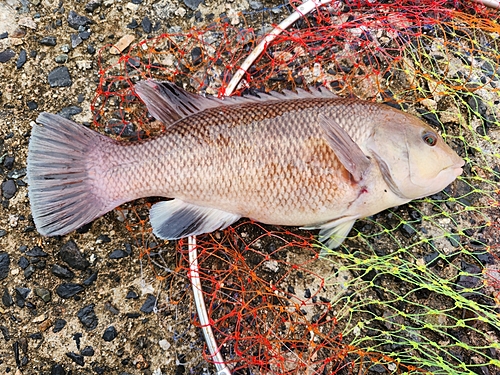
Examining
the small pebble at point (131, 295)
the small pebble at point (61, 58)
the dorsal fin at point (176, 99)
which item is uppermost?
the small pebble at point (61, 58)

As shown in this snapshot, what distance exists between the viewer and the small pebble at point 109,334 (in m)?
2.58

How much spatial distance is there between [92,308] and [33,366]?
471 mm

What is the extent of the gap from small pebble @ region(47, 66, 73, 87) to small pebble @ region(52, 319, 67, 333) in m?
1.55

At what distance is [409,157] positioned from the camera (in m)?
2.36

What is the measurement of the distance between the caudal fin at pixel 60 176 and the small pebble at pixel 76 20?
908 mm

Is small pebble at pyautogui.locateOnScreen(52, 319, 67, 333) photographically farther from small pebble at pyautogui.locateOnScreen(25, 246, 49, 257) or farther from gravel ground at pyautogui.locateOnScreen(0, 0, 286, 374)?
small pebble at pyautogui.locateOnScreen(25, 246, 49, 257)

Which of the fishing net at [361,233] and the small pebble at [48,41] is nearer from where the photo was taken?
the fishing net at [361,233]

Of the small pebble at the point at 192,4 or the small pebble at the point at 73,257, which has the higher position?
the small pebble at the point at 192,4

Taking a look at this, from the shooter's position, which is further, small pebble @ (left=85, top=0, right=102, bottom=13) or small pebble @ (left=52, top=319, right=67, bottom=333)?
small pebble @ (left=85, top=0, right=102, bottom=13)

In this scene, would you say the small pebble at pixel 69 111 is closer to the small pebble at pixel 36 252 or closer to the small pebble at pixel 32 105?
the small pebble at pixel 32 105

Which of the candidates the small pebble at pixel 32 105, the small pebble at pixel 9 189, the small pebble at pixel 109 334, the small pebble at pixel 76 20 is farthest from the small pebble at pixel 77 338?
the small pebble at pixel 76 20

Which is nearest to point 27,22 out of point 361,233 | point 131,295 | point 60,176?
point 60,176

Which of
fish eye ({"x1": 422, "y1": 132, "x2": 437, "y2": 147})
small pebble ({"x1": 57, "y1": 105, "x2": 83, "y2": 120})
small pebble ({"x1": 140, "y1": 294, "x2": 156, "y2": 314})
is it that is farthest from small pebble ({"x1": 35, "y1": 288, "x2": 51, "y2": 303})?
fish eye ({"x1": 422, "y1": 132, "x2": 437, "y2": 147})

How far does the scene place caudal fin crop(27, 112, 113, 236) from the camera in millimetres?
2369
